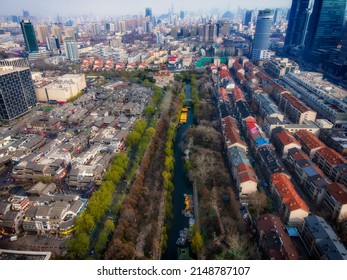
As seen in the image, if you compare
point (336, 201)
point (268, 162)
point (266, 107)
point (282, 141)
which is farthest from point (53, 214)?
point (266, 107)

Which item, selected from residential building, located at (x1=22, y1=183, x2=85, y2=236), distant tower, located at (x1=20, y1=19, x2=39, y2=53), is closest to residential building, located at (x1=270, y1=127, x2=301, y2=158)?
residential building, located at (x1=22, y1=183, x2=85, y2=236)

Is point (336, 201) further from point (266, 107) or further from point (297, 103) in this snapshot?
point (297, 103)

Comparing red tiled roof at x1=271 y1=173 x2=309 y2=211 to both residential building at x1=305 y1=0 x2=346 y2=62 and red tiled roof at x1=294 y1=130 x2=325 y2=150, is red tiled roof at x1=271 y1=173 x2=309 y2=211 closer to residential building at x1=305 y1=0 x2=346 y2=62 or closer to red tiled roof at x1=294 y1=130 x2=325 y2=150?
red tiled roof at x1=294 y1=130 x2=325 y2=150

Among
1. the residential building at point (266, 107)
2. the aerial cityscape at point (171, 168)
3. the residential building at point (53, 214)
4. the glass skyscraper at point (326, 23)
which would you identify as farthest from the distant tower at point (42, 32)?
the residential building at point (53, 214)

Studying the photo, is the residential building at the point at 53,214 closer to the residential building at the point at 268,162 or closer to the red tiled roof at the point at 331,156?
the residential building at the point at 268,162

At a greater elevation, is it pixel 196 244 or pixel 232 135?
pixel 232 135
